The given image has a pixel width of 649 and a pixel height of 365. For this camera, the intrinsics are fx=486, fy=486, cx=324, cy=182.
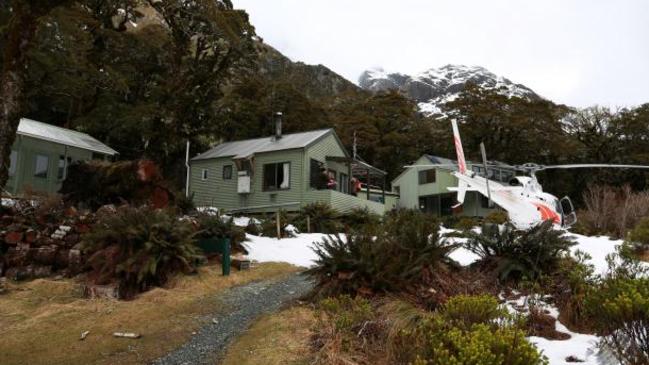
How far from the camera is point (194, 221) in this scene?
1048 centimetres

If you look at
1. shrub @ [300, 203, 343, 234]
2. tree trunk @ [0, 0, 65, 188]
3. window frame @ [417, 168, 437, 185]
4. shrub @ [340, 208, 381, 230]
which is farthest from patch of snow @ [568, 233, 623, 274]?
window frame @ [417, 168, 437, 185]

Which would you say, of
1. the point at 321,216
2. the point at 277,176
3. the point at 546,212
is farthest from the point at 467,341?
the point at 277,176

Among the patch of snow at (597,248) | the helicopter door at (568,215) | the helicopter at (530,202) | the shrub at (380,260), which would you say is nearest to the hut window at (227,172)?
the helicopter at (530,202)

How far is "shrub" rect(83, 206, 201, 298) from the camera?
7734 mm

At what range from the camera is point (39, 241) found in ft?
29.8

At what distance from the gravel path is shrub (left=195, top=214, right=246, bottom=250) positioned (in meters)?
2.04

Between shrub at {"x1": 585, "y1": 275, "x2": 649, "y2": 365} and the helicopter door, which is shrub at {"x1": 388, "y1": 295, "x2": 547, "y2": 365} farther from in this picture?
the helicopter door

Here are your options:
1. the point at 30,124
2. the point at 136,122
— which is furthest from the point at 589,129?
the point at 30,124

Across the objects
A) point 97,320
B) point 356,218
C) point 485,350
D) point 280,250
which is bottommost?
point 97,320

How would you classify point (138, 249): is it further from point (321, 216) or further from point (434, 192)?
point (434, 192)

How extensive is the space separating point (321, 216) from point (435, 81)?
11744cm

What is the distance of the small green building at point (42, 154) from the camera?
61.1ft

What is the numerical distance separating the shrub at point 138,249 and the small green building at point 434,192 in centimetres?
2832

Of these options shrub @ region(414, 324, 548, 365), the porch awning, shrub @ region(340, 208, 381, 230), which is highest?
the porch awning
